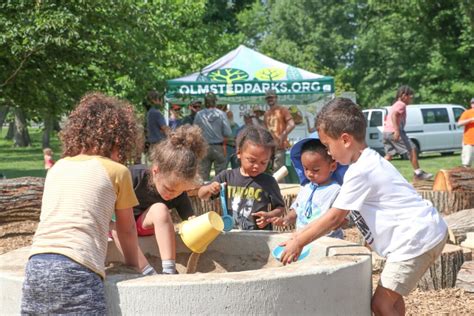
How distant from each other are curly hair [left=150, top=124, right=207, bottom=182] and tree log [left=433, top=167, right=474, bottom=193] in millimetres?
5901

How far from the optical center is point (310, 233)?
134 inches

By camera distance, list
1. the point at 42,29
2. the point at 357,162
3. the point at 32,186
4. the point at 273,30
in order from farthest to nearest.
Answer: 1. the point at 273,30
2. the point at 42,29
3. the point at 32,186
4. the point at 357,162

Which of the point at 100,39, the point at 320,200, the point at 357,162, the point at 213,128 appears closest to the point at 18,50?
the point at 100,39

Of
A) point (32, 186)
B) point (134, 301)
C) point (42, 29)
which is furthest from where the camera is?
point (42, 29)

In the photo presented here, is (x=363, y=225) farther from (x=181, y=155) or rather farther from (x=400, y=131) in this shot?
(x=400, y=131)

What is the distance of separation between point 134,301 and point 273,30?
58.7m

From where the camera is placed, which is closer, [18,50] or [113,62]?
[18,50]

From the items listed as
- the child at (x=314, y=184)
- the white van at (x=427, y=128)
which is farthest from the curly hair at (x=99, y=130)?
the white van at (x=427, y=128)

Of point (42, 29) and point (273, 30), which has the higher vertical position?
point (273, 30)

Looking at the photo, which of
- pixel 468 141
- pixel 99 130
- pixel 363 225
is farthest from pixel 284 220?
pixel 468 141

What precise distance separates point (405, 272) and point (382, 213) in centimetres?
27

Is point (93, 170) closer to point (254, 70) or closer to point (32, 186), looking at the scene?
point (32, 186)

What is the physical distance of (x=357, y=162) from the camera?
3551 millimetres

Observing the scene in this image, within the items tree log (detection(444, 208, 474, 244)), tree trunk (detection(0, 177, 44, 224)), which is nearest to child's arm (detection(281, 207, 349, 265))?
tree log (detection(444, 208, 474, 244))
